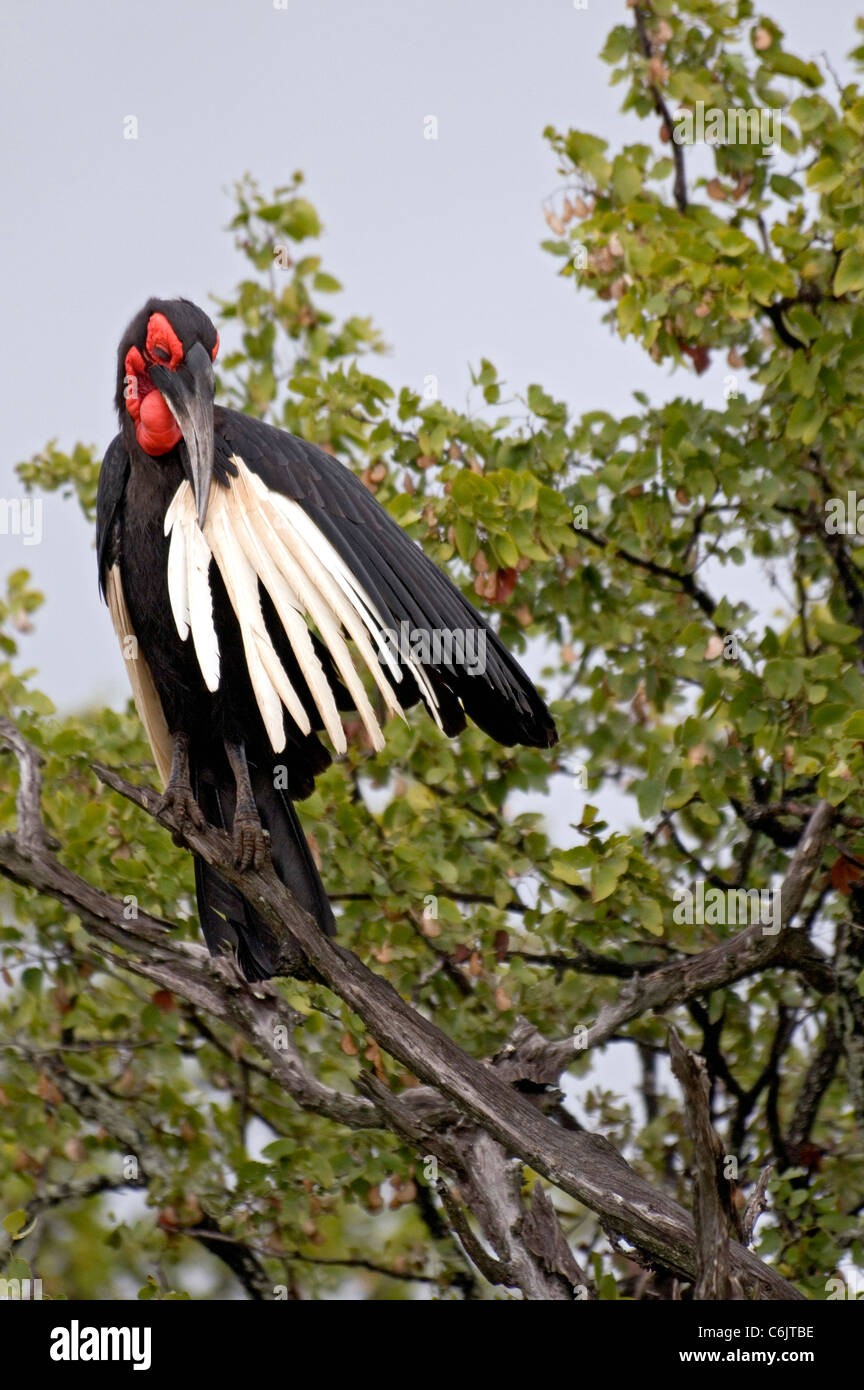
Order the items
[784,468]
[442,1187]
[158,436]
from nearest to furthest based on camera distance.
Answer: [442,1187]
[158,436]
[784,468]

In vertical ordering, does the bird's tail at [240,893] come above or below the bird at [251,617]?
below

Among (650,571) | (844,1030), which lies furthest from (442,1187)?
(650,571)

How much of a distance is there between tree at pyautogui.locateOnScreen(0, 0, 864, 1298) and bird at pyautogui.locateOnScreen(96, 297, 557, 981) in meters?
0.31

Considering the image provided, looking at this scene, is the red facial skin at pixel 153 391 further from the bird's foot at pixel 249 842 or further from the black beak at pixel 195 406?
the bird's foot at pixel 249 842

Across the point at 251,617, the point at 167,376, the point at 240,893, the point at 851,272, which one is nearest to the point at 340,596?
the point at 251,617

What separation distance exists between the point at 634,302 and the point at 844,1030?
229 centimetres

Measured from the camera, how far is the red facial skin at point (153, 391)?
4.21 m

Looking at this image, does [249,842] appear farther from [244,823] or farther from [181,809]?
[181,809]

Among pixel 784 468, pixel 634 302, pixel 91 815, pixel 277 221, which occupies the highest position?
pixel 277 221

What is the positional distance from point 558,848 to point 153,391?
A: 68.4 inches

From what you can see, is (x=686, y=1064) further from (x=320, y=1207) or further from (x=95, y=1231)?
(x=95, y=1231)

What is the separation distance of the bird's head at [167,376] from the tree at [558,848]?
0.79 m

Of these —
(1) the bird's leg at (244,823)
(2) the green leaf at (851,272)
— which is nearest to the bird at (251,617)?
(1) the bird's leg at (244,823)

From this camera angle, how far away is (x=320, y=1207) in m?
5.05
